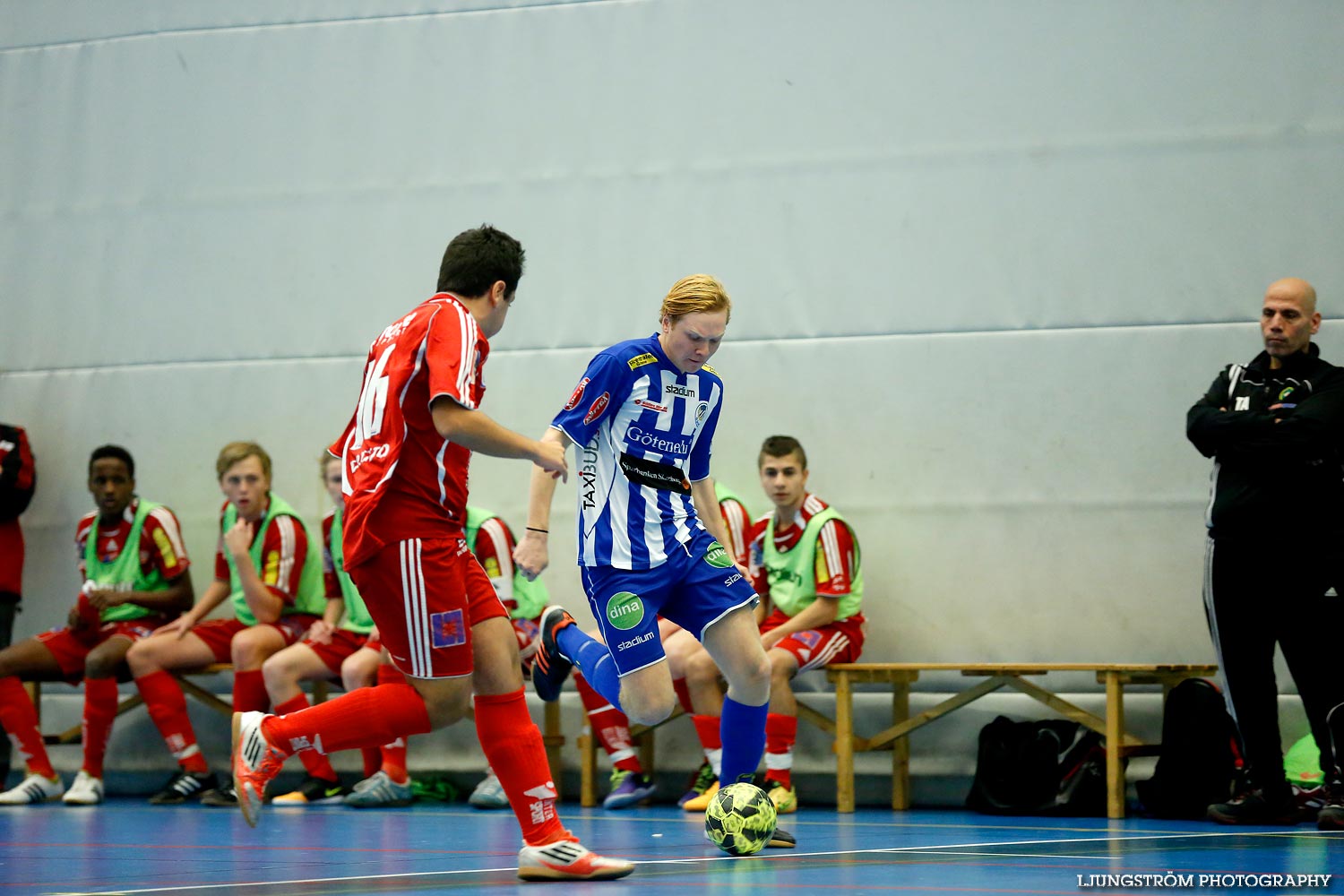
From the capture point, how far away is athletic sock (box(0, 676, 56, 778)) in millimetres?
8469

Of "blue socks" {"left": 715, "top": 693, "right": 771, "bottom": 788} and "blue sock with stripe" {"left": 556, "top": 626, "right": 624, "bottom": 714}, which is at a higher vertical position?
"blue sock with stripe" {"left": 556, "top": 626, "right": 624, "bottom": 714}

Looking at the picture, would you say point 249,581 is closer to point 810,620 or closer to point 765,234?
point 810,620

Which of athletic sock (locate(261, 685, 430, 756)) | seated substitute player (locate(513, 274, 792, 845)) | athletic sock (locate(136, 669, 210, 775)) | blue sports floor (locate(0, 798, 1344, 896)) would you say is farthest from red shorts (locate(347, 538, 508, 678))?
athletic sock (locate(136, 669, 210, 775))

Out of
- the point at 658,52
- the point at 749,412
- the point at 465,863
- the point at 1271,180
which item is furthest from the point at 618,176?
the point at 465,863

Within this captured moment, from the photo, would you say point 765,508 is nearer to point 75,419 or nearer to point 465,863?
point 465,863

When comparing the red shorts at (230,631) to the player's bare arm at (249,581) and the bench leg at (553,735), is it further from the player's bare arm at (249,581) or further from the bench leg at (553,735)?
the bench leg at (553,735)

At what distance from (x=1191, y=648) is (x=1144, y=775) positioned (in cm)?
69

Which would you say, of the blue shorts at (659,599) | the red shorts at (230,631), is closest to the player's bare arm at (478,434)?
the blue shorts at (659,599)

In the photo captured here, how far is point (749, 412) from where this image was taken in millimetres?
8547

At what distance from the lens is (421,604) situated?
423 centimetres

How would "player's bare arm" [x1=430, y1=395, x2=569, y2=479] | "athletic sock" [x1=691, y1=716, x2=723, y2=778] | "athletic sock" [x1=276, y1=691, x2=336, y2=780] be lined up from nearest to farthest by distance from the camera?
"player's bare arm" [x1=430, y1=395, x2=569, y2=479], "athletic sock" [x1=691, y1=716, x2=723, y2=778], "athletic sock" [x1=276, y1=691, x2=336, y2=780]

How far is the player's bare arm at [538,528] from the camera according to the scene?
495cm

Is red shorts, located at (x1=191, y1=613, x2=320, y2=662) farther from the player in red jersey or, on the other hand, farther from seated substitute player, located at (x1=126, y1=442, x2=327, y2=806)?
the player in red jersey

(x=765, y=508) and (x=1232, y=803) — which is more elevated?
(x=765, y=508)
